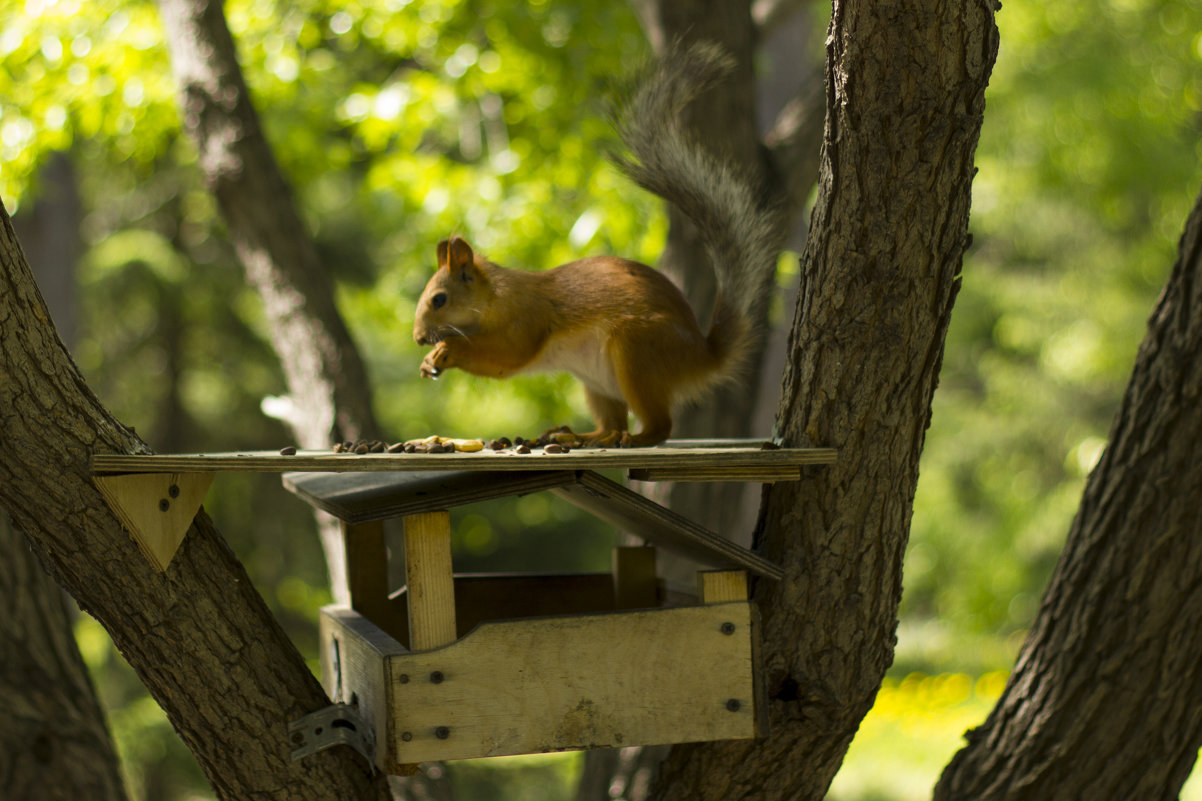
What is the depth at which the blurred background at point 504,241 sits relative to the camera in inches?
144

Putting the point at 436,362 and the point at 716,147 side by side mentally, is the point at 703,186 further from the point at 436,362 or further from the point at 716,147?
the point at 716,147

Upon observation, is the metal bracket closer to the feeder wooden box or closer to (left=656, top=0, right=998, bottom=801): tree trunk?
the feeder wooden box

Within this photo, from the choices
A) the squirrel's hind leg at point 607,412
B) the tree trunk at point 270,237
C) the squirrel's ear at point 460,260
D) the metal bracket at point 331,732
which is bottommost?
the metal bracket at point 331,732

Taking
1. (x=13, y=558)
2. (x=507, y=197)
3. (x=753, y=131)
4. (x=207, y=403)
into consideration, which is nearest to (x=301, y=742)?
(x=13, y=558)

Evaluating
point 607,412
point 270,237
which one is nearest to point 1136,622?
point 607,412

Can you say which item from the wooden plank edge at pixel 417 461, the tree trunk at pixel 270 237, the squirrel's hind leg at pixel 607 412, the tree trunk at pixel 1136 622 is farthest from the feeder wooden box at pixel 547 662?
the tree trunk at pixel 270 237

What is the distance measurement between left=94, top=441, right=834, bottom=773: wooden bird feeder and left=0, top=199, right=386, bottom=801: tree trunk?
59 mm

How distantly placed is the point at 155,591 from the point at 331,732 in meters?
0.32

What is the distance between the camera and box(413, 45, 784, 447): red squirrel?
1.83m

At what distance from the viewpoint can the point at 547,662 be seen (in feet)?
5.29

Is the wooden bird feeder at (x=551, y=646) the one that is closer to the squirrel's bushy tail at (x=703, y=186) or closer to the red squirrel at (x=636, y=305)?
the red squirrel at (x=636, y=305)

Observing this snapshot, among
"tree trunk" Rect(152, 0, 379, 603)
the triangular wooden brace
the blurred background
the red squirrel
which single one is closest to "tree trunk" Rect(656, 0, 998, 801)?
the red squirrel

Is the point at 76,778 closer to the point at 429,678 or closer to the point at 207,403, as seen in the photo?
the point at 429,678

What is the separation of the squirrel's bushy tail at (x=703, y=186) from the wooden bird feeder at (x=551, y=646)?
1.09 ft
